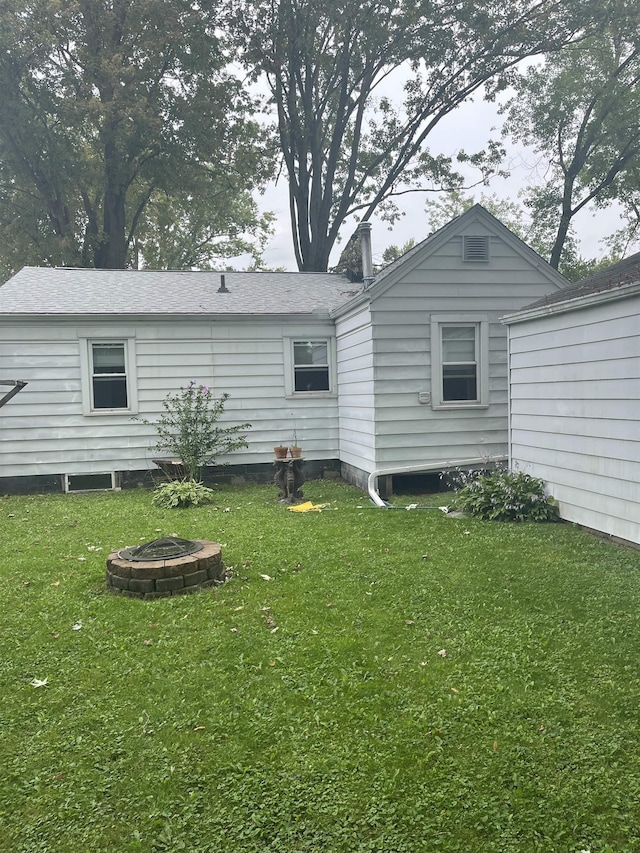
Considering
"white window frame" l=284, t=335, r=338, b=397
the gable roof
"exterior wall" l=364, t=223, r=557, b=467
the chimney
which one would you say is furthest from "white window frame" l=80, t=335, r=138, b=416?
"exterior wall" l=364, t=223, r=557, b=467

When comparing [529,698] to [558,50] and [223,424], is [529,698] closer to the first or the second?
[223,424]

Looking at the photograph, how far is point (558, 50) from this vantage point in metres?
19.2

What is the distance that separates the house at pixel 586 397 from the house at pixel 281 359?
153 centimetres

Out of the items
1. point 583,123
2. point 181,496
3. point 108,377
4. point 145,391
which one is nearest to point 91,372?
point 108,377

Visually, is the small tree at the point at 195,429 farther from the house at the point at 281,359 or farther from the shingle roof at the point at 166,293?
the shingle roof at the point at 166,293

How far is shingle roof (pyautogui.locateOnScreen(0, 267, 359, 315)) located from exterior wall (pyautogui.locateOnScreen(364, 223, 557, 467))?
2.55 meters

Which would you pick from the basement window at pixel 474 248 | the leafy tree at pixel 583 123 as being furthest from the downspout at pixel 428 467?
the leafy tree at pixel 583 123

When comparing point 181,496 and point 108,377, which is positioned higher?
point 108,377

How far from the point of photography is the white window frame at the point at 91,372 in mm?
10406

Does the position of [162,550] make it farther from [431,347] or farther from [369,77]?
[369,77]

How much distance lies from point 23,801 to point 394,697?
1782 mm

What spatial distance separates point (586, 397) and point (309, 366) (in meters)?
5.90

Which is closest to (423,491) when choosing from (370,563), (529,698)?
(370,563)

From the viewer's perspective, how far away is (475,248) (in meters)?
9.33
